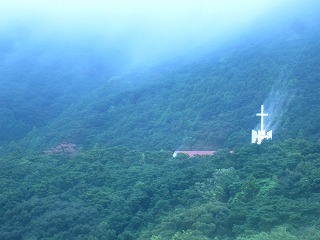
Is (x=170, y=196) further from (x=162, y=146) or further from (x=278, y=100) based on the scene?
(x=278, y=100)

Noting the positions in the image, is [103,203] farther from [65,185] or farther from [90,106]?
[90,106]

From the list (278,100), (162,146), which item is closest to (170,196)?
(162,146)

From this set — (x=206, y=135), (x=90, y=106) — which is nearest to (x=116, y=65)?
(x=90, y=106)

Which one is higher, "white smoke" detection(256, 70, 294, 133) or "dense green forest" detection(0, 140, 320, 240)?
"white smoke" detection(256, 70, 294, 133)

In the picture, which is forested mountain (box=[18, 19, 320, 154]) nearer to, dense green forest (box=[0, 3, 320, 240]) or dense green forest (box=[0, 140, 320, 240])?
dense green forest (box=[0, 3, 320, 240])

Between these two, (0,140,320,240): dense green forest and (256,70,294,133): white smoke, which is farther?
(256,70,294,133): white smoke

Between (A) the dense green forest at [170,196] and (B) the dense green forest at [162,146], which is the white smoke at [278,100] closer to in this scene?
(B) the dense green forest at [162,146]

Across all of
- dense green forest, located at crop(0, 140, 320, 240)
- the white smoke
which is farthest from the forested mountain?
dense green forest, located at crop(0, 140, 320, 240)

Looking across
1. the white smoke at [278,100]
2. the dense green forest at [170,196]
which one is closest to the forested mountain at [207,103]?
the white smoke at [278,100]
